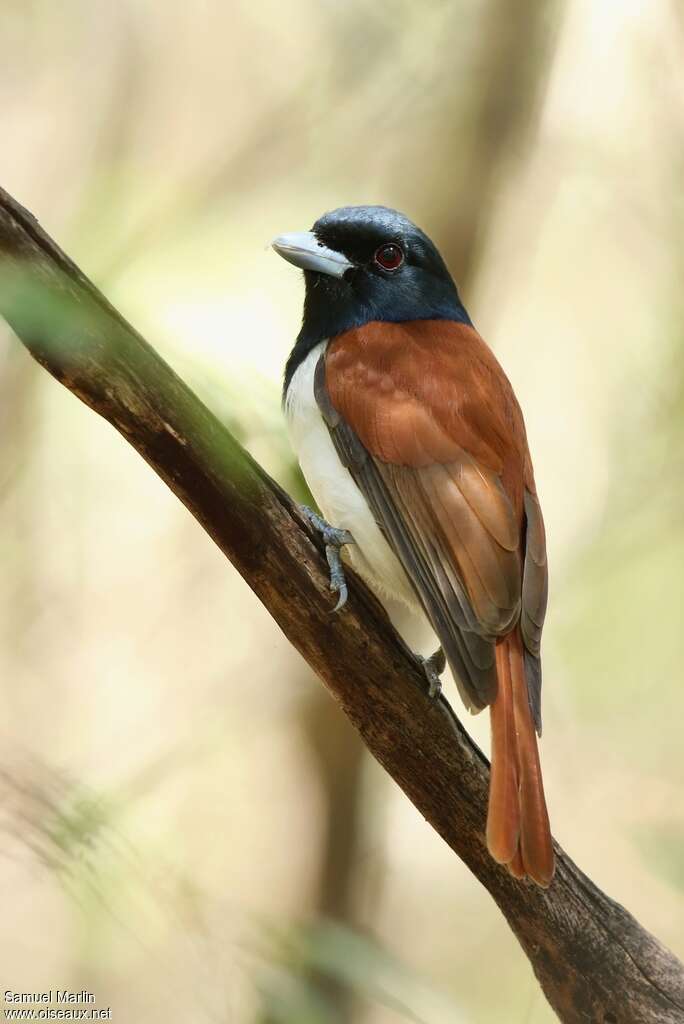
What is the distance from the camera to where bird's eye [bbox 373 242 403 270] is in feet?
11.4

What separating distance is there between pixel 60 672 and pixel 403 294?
265 cm

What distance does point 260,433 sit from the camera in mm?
3090

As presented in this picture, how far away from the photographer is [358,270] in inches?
136

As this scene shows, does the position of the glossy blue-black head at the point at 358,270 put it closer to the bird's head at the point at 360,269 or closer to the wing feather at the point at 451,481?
the bird's head at the point at 360,269

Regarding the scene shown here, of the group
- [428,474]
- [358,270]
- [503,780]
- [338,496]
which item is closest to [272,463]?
[358,270]

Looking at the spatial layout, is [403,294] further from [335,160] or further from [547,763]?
[547,763]

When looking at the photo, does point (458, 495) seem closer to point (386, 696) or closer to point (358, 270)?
point (386, 696)

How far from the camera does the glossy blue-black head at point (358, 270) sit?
3.41 meters

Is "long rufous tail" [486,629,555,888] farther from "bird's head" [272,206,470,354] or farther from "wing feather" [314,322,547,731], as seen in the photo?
"bird's head" [272,206,470,354]

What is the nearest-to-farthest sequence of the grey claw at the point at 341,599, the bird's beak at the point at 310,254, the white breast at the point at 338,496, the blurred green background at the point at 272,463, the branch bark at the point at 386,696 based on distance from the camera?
the branch bark at the point at 386,696 < the grey claw at the point at 341,599 < the white breast at the point at 338,496 < the bird's beak at the point at 310,254 < the blurred green background at the point at 272,463

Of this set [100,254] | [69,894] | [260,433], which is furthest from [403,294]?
[69,894]

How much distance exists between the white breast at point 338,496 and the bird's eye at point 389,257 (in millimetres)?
465

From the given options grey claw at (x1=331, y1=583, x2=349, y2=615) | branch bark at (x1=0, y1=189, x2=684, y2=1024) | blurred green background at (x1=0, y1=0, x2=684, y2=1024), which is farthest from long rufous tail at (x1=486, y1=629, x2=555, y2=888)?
blurred green background at (x1=0, y1=0, x2=684, y2=1024)

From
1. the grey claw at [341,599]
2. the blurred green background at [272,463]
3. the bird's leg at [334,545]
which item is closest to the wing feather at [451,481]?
the bird's leg at [334,545]
